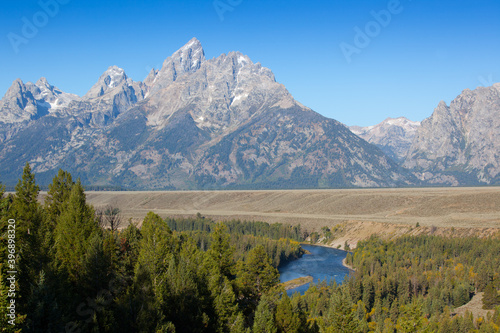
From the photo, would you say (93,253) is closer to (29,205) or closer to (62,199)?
(29,205)

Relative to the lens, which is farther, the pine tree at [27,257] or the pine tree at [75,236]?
the pine tree at [75,236]

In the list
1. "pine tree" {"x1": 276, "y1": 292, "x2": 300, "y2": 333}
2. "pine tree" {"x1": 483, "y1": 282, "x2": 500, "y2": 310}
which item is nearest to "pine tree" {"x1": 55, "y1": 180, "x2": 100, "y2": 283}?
"pine tree" {"x1": 276, "y1": 292, "x2": 300, "y2": 333}

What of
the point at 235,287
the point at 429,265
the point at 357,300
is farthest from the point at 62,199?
the point at 429,265

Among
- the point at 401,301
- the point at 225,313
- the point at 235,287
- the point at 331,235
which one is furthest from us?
the point at 331,235

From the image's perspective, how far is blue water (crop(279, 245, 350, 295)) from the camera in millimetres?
105625

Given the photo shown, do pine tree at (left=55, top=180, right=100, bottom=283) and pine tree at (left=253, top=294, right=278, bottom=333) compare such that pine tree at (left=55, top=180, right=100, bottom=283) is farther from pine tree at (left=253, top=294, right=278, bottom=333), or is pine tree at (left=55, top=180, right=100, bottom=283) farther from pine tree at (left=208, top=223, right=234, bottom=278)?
pine tree at (left=253, top=294, right=278, bottom=333)

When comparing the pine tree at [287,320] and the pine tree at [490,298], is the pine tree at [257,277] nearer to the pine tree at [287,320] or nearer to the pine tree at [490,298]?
the pine tree at [287,320]

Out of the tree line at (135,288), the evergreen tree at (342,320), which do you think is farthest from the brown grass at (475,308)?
the evergreen tree at (342,320)

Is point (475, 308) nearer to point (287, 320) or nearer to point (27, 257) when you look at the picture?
point (287, 320)

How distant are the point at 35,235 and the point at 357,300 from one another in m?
68.0

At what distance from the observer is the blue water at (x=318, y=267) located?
105625 mm

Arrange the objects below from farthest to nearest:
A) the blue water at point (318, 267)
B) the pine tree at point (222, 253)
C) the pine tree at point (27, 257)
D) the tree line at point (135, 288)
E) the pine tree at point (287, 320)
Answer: the blue water at point (318, 267), the pine tree at point (222, 253), the pine tree at point (287, 320), the tree line at point (135, 288), the pine tree at point (27, 257)

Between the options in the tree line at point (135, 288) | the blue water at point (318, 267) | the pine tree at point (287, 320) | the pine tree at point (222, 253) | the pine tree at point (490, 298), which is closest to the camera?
the tree line at point (135, 288)

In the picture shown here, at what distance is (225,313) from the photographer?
3803 centimetres
